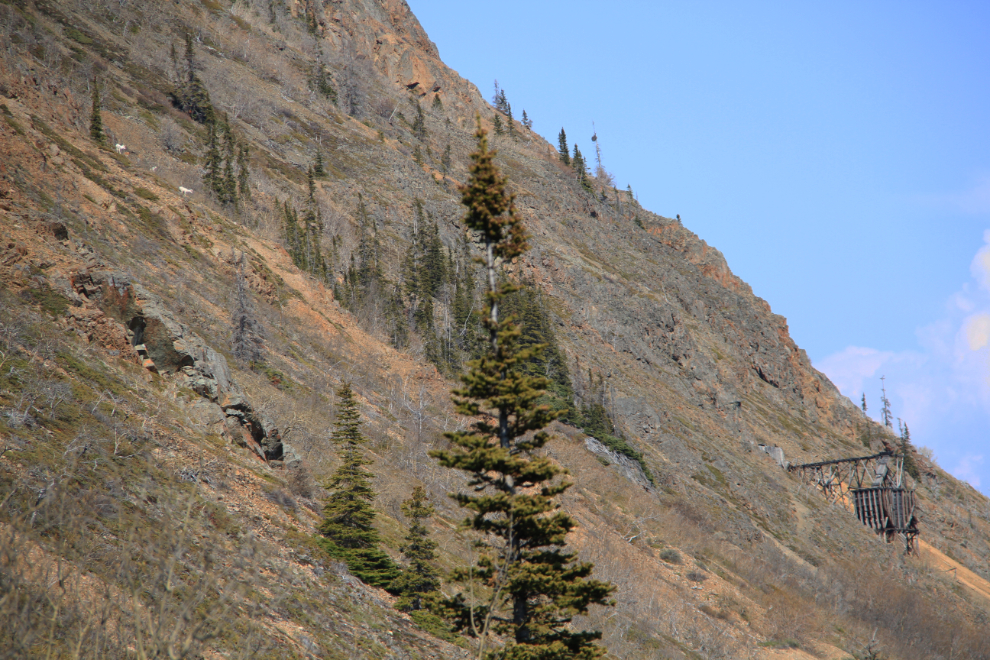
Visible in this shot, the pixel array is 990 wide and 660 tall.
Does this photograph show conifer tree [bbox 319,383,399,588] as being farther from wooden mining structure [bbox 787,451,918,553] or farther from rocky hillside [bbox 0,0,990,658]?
wooden mining structure [bbox 787,451,918,553]

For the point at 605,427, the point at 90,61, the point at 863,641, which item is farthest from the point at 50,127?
the point at 863,641

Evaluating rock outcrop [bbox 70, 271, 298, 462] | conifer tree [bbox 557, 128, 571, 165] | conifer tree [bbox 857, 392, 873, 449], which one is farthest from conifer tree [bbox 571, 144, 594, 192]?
rock outcrop [bbox 70, 271, 298, 462]

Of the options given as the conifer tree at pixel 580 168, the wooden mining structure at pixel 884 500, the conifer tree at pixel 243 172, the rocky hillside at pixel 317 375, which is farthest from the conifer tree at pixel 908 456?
the conifer tree at pixel 243 172

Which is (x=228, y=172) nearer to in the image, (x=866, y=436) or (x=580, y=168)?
(x=580, y=168)

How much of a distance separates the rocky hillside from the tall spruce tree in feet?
14.1

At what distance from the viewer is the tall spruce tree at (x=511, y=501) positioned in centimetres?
1423

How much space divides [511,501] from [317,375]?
25.4 metres

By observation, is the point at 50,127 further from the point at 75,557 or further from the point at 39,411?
the point at 75,557

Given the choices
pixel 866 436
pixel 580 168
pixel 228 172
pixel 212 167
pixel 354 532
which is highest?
pixel 580 168

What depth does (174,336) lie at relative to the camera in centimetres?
2391

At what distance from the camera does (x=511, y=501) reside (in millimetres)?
14602

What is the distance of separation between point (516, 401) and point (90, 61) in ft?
222

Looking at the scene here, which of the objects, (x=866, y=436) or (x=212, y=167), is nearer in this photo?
(x=212, y=167)

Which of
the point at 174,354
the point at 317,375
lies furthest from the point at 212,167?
the point at 174,354
